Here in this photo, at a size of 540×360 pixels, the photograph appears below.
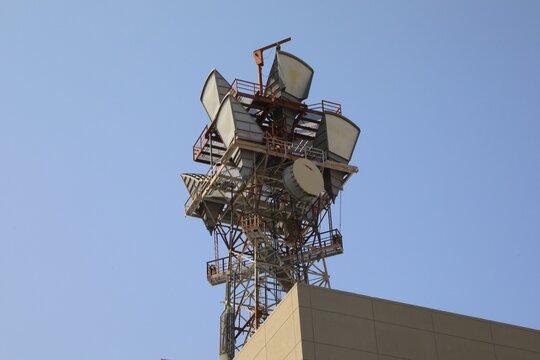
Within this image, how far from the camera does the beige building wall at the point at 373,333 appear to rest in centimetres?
4447

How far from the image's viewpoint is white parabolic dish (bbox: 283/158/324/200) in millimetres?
69938

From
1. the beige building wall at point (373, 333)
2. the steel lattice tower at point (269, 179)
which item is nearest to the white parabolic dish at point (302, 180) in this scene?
the steel lattice tower at point (269, 179)

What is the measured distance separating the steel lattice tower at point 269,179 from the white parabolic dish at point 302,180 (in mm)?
61

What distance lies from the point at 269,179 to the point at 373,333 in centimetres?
2737

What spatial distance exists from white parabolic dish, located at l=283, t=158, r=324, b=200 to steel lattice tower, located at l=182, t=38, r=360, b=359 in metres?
0.06

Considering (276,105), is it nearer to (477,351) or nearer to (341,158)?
(341,158)

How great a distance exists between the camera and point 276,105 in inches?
2911

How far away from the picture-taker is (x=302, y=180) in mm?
70000

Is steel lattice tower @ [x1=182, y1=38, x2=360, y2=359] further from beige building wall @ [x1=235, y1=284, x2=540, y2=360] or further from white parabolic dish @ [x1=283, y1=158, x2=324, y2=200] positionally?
beige building wall @ [x1=235, y1=284, x2=540, y2=360]

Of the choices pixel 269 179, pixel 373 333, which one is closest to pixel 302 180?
pixel 269 179

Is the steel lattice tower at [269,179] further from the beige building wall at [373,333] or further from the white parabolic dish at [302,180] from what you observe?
the beige building wall at [373,333]

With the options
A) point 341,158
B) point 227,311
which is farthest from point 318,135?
point 227,311

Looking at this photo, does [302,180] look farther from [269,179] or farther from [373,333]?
[373,333]

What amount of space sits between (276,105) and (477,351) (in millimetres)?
30459
